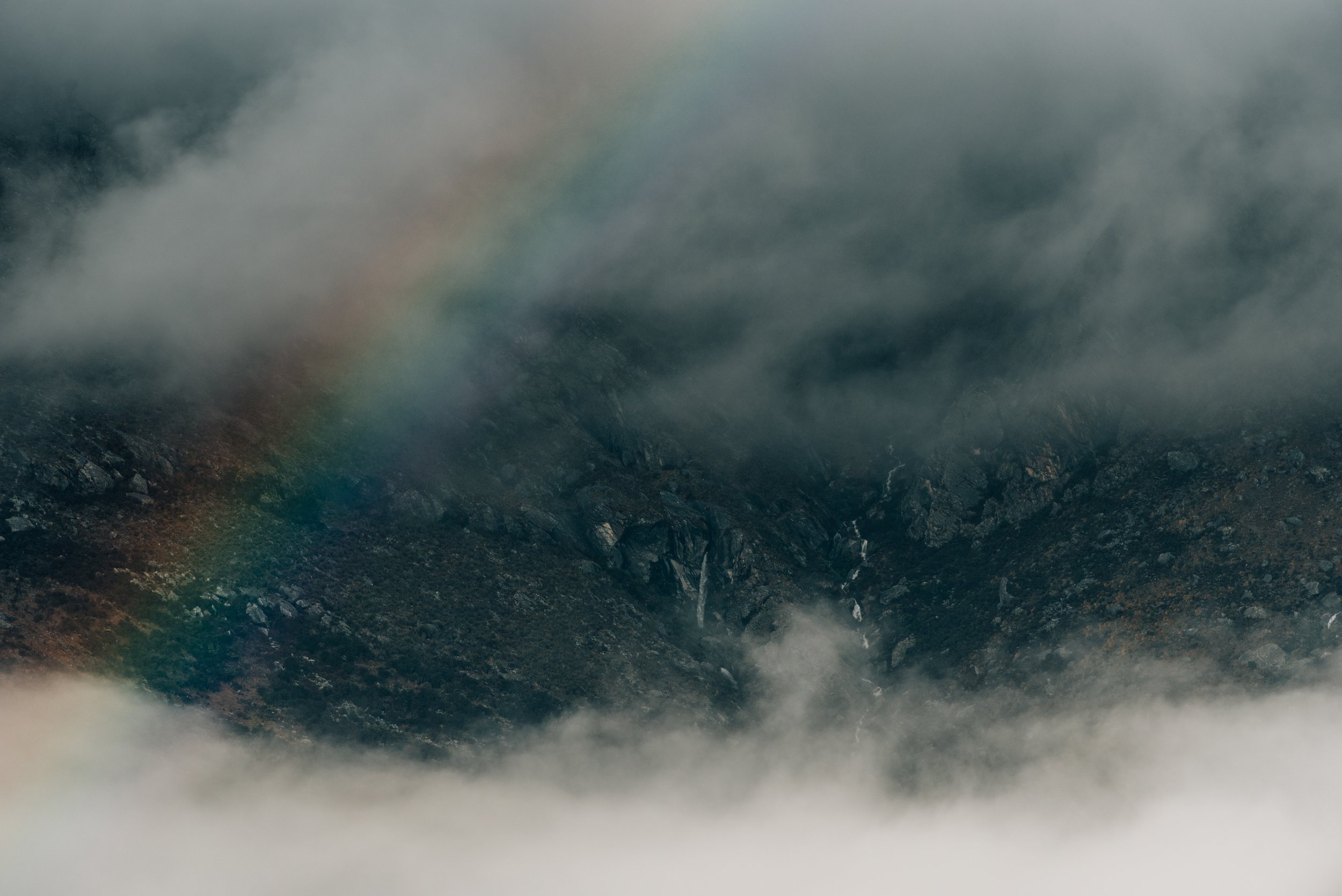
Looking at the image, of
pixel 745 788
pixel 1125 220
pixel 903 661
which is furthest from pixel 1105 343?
pixel 745 788

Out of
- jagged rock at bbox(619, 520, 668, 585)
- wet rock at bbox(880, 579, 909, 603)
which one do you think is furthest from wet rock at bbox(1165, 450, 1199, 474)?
jagged rock at bbox(619, 520, 668, 585)

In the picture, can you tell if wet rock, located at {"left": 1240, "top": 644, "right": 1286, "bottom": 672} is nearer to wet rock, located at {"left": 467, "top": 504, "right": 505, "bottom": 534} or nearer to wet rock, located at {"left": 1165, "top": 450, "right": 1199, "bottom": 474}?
wet rock, located at {"left": 1165, "top": 450, "right": 1199, "bottom": 474}

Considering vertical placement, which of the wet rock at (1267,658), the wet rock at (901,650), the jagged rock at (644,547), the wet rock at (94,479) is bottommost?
the wet rock at (1267,658)

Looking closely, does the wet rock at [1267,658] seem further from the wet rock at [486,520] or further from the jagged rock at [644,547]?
the wet rock at [486,520]

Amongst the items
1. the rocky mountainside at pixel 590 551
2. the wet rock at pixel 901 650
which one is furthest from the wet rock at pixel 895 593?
the wet rock at pixel 901 650

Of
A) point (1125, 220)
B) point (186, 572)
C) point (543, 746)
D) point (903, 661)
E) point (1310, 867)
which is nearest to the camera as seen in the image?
point (1310, 867)

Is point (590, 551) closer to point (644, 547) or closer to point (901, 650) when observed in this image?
point (644, 547)

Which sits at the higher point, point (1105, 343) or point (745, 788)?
point (1105, 343)

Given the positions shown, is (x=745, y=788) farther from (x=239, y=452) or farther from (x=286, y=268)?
(x=286, y=268)

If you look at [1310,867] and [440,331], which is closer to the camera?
[1310,867]
